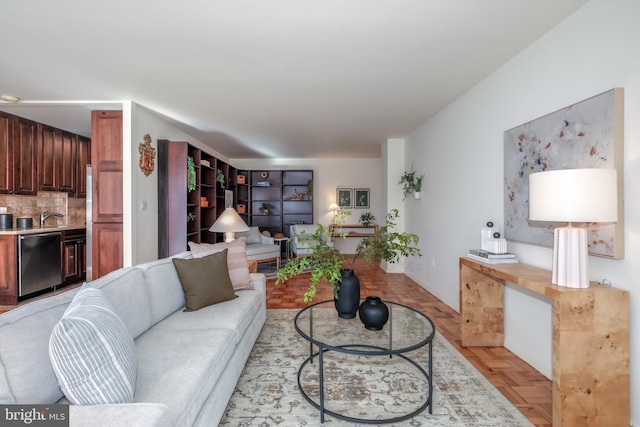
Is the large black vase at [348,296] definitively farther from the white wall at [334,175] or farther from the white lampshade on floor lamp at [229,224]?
the white wall at [334,175]

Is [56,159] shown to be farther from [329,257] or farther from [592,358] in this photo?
[592,358]

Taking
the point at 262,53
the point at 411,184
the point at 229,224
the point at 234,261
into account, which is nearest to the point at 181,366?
the point at 234,261

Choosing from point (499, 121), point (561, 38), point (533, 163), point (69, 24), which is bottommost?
point (533, 163)

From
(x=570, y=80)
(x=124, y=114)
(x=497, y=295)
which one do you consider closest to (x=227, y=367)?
(x=497, y=295)

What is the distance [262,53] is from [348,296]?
78.7 inches

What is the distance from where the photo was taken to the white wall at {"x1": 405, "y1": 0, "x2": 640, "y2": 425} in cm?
153

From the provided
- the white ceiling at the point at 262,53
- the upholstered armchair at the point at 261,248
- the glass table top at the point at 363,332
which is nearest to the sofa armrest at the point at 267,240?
the upholstered armchair at the point at 261,248

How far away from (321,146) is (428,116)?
237 centimetres

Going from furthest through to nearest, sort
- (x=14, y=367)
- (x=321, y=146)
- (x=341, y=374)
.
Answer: (x=321, y=146)
(x=341, y=374)
(x=14, y=367)

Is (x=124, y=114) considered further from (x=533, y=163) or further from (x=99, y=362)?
(x=533, y=163)

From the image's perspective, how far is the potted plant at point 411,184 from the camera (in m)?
4.45

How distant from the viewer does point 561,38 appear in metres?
1.93

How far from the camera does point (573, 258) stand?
1559 millimetres

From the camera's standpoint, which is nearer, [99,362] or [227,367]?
[99,362]
